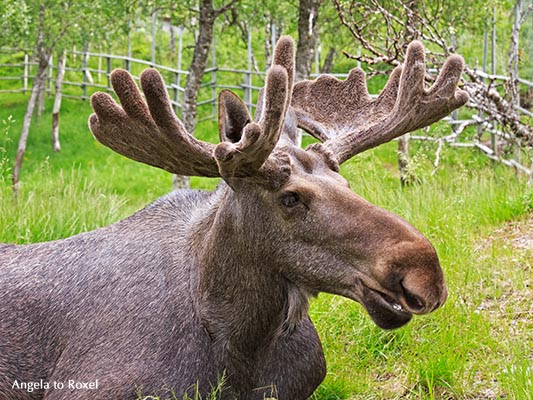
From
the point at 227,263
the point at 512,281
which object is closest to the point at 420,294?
the point at 227,263

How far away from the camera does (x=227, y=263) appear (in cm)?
354

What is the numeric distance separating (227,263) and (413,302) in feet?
2.92

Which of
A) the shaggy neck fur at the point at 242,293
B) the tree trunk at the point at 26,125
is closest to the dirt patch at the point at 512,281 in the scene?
the shaggy neck fur at the point at 242,293

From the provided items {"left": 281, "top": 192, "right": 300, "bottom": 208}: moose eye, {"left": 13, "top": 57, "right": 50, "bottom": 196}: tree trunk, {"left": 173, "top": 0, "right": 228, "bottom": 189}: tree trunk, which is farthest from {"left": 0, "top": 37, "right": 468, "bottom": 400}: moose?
{"left": 13, "top": 57, "right": 50, "bottom": 196}: tree trunk

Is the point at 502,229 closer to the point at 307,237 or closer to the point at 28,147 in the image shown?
the point at 307,237

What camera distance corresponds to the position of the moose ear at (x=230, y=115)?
131 inches

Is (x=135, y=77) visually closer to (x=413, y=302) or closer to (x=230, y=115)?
(x=230, y=115)

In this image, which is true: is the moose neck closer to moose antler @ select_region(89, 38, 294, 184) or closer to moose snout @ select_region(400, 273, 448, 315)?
moose antler @ select_region(89, 38, 294, 184)

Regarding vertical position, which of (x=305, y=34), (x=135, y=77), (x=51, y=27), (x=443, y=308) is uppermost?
(x=305, y=34)

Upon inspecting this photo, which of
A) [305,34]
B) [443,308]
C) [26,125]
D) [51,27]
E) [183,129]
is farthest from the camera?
[51,27]

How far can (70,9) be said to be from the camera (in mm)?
18891

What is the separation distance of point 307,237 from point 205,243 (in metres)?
0.58

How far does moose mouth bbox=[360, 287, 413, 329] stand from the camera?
3059 millimetres

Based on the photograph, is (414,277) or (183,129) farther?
(183,129)
